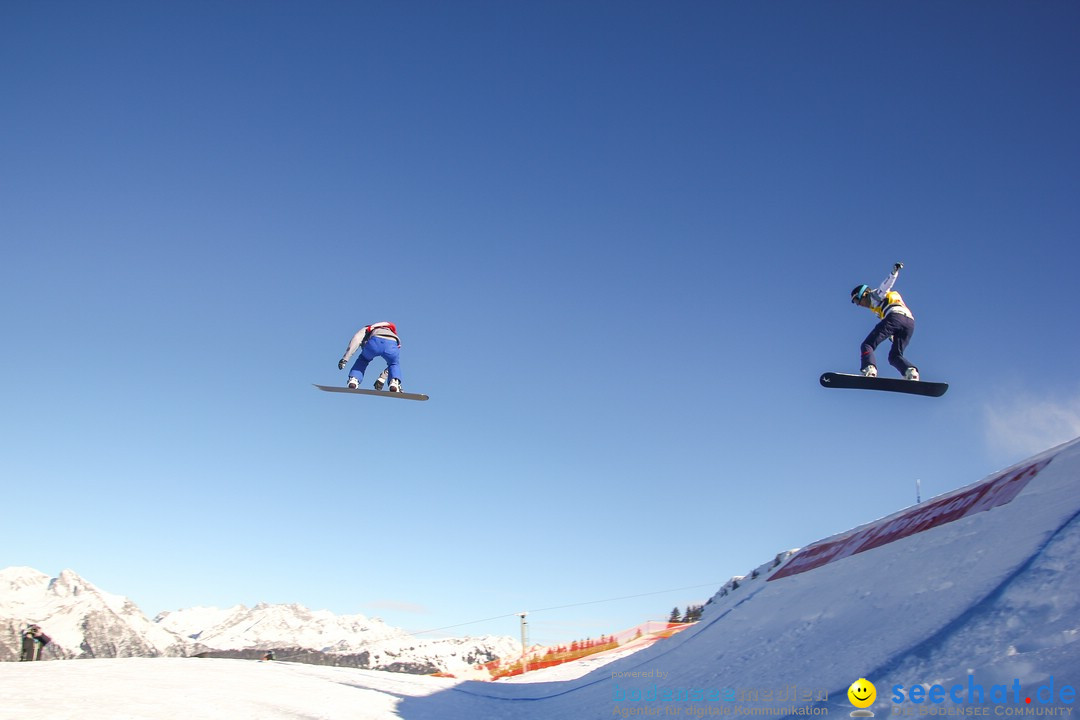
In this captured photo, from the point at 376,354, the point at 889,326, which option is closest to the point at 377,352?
the point at 376,354

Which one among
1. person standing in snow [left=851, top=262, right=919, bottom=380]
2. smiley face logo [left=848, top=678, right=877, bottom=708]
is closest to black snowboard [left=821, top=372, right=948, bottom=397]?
person standing in snow [left=851, top=262, right=919, bottom=380]

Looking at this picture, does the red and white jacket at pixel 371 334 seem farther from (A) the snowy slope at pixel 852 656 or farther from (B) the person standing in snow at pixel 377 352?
(A) the snowy slope at pixel 852 656

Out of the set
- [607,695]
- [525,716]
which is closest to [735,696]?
[607,695]

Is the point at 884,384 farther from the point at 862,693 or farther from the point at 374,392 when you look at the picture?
the point at 374,392

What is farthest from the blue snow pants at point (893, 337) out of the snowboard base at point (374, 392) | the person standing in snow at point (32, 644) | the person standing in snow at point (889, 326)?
the person standing in snow at point (32, 644)

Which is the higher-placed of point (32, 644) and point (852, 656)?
point (852, 656)

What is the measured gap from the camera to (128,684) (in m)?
7.77

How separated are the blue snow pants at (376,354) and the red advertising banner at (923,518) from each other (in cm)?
876

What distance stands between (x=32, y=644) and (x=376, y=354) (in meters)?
9.19

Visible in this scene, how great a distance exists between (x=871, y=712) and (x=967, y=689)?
0.68 metres

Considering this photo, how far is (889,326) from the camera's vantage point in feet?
31.7

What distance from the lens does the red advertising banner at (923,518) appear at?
8.53 meters

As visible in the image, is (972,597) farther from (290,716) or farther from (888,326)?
(290,716)

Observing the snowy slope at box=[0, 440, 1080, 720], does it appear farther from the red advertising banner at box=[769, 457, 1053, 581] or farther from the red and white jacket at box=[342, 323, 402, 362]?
the red and white jacket at box=[342, 323, 402, 362]
